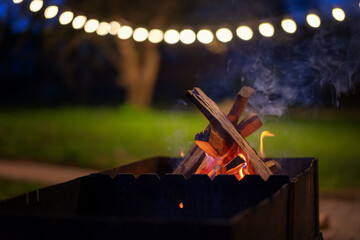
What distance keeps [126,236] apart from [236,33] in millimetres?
4099

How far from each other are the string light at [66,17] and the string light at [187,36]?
4.56 feet

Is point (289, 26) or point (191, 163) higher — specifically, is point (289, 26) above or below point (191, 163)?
above

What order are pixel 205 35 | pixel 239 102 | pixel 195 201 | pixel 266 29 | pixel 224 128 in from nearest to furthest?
pixel 195 201 → pixel 224 128 → pixel 239 102 → pixel 266 29 → pixel 205 35

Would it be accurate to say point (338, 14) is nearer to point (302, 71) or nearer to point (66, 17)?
point (302, 71)

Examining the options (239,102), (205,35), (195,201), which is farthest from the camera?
(205,35)

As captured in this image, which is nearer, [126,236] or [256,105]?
[126,236]

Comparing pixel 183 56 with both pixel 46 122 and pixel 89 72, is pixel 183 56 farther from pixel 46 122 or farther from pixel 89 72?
pixel 46 122

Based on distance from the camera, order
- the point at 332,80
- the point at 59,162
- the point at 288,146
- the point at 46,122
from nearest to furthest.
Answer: the point at 332,80 < the point at 59,162 < the point at 288,146 < the point at 46,122

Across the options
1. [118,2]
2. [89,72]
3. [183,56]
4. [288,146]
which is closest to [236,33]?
[288,146]

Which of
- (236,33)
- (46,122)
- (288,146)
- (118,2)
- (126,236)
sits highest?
(118,2)

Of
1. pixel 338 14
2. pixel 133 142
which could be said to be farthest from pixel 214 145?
pixel 133 142

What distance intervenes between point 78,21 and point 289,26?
7.83 ft

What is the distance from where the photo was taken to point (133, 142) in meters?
12.2

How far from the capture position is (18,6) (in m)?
5.01
